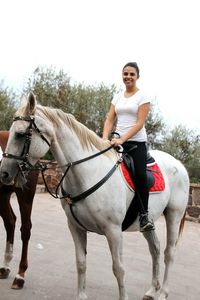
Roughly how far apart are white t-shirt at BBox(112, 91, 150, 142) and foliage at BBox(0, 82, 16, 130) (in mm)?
16922

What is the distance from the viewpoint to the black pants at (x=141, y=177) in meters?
3.82

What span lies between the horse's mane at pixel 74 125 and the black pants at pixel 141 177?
0.35 metres

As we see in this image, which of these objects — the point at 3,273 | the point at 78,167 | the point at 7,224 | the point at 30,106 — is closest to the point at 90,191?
the point at 78,167

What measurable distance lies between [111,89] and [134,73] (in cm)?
1916

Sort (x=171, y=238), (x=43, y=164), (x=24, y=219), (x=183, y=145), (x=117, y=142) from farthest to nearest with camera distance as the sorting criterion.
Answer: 1. (x=183, y=145)
2. (x=24, y=219)
3. (x=171, y=238)
4. (x=117, y=142)
5. (x=43, y=164)

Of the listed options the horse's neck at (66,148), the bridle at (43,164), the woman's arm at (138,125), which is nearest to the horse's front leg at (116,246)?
the bridle at (43,164)

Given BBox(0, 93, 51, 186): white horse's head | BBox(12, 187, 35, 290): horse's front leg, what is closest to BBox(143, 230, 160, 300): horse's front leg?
BBox(12, 187, 35, 290): horse's front leg

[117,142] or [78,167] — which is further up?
[117,142]

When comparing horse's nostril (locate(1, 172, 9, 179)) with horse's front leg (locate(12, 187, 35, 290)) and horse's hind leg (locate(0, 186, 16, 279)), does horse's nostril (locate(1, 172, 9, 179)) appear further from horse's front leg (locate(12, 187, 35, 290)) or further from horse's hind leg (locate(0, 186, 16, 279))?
horse's hind leg (locate(0, 186, 16, 279))

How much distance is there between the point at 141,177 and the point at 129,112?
689 millimetres

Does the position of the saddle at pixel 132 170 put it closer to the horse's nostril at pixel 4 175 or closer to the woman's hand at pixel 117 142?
the woman's hand at pixel 117 142

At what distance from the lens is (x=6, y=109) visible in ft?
69.8

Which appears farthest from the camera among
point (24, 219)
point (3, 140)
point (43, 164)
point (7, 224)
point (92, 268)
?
point (92, 268)

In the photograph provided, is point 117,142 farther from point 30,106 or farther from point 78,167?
point 30,106
